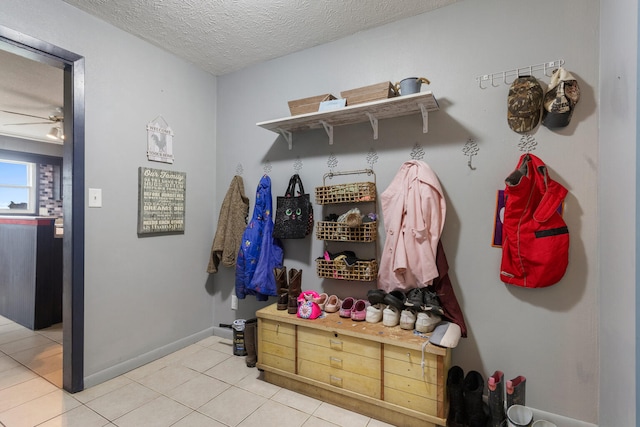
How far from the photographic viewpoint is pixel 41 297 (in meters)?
3.01

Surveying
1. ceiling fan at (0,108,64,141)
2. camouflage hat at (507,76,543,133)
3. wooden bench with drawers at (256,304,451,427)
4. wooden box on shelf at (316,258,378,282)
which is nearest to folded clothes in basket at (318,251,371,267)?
wooden box on shelf at (316,258,378,282)

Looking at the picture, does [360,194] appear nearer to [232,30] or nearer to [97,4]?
[232,30]

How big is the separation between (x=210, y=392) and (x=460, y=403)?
1.50 meters

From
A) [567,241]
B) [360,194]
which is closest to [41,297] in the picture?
[360,194]

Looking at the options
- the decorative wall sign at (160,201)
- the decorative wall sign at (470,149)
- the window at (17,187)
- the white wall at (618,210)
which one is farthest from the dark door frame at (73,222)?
the window at (17,187)

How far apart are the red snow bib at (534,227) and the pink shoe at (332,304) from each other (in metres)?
1.06

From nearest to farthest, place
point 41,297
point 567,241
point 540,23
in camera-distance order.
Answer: point 567,241, point 540,23, point 41,297

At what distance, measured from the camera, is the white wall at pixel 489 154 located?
5.09 ft

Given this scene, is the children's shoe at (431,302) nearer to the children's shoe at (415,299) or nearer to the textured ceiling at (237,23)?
the children's shoe at (415,299)

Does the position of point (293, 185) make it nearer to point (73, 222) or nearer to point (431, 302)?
point (431, 302)

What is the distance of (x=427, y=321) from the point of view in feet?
5.36

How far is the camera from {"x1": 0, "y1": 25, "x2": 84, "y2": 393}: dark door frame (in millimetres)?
1857

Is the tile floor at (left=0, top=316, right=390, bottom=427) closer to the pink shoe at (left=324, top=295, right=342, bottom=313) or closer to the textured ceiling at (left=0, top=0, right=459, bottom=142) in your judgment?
the pink shoe at (left=324, top=295, right=342, bottom=313)

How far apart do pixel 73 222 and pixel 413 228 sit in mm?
2113
